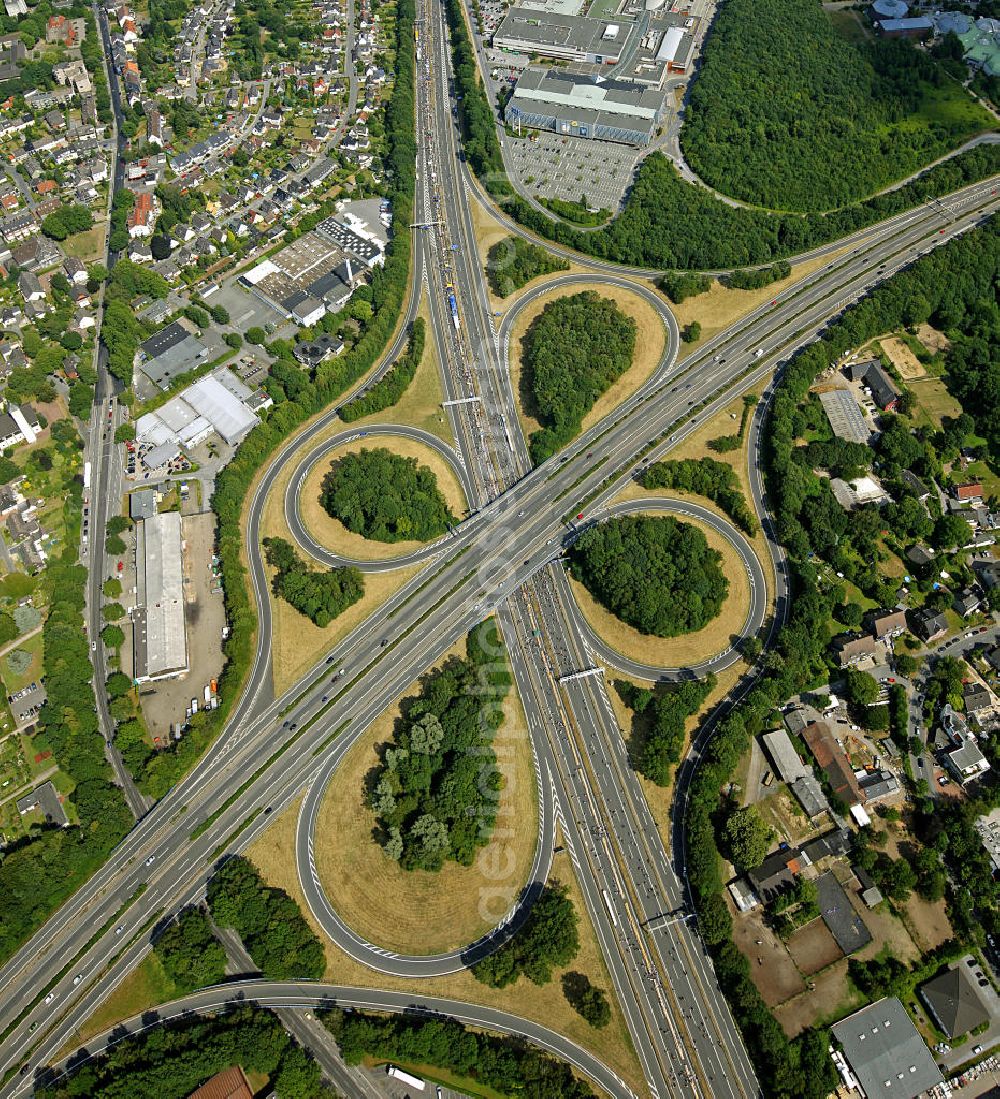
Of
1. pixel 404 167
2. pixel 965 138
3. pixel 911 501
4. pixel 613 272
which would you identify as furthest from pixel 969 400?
pixel 404 167

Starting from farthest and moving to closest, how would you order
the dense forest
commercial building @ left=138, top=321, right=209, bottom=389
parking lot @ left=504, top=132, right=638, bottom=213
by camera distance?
parking lot @ left=504, top=132, right=638, bottom=213, the dense forest, commercial building @ left=138, top=321, right=209, bottom=389

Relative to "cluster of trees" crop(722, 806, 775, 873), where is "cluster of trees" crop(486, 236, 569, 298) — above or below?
above

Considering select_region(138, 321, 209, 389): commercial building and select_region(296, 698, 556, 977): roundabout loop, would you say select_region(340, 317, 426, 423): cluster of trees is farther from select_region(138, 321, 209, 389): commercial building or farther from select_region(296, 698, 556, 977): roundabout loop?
select_region(296, 698, 556, 977): roundabout loop

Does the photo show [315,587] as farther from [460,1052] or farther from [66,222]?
[66,222]

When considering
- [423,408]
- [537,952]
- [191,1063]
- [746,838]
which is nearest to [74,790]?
[191,1063]

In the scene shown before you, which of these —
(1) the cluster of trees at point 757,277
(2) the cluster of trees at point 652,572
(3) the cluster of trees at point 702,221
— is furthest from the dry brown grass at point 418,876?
(3) the cluster of trees at point 702,221

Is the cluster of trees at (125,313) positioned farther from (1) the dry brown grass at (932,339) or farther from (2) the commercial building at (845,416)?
(1) the dry brown grass at (932,339)

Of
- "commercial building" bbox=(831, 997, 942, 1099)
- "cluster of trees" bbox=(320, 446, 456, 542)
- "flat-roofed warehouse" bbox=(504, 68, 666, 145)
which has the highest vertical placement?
"flat-roofed warehouse" bbox=(504, 68, 666, 145)

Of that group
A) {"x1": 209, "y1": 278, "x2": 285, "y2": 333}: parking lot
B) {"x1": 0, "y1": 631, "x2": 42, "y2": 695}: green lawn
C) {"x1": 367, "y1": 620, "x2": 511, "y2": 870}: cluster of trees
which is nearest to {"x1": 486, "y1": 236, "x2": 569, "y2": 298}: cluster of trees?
{"x1": 209, "y1": 278, "x2": 285, "y2": 333}: parking lot
